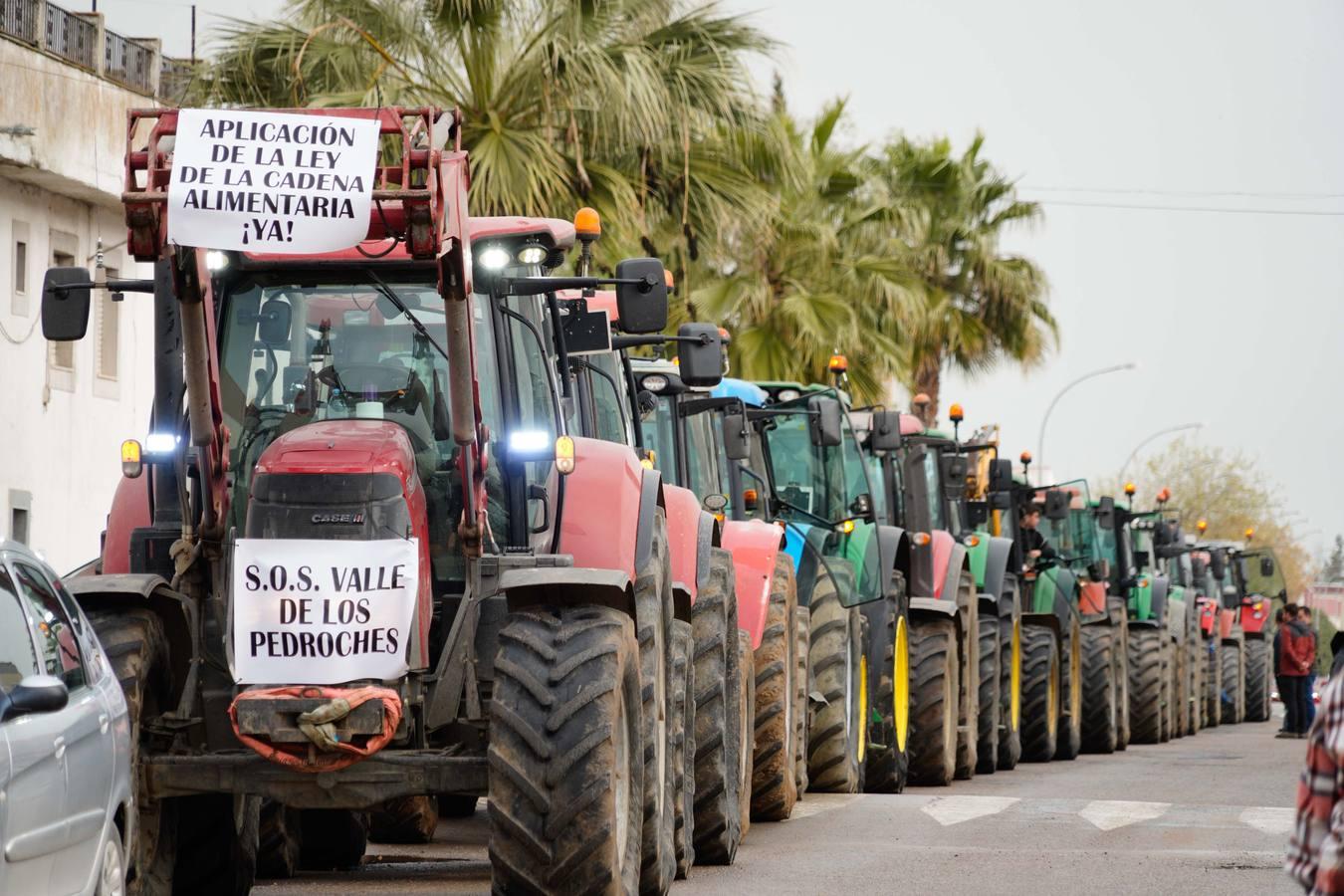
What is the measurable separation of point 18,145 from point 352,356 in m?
20.9

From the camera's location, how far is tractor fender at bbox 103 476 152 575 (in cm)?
1007

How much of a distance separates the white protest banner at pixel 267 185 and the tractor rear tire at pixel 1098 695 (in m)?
19.9

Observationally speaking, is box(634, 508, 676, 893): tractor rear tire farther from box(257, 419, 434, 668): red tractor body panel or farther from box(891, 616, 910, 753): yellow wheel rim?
box(891, 616, 910, 753): yellow wheel rim

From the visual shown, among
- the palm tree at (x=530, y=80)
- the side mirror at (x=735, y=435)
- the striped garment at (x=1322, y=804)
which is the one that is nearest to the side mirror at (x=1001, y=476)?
the palm tree at (x=530, y=80)

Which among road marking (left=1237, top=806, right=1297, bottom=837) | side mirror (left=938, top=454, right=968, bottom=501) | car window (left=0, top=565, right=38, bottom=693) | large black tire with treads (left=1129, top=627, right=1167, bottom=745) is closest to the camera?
car window (left=0, top=565, right=38, bottom=693)

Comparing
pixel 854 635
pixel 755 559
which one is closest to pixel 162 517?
pixel 755 559

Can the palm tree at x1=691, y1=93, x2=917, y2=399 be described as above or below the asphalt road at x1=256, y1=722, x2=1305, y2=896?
above

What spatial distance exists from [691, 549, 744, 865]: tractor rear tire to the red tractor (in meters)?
2.06

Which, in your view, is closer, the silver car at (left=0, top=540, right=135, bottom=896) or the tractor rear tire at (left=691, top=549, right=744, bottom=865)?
the silver car at (left=0, top=540, right=135, bottom=896)

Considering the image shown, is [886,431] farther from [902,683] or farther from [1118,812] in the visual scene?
[1118,812]

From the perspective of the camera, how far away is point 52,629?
313 inches

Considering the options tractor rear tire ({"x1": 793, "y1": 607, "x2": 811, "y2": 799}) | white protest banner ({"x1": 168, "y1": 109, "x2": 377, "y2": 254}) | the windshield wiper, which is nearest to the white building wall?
tractor rear tire ({"x1": 793, "y1": 607, "x2": 811, "y2": 799})

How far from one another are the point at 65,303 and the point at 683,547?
3.58 m

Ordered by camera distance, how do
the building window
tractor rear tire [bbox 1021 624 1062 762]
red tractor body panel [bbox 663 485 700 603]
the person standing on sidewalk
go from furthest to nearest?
the person standing on sidewalk → the building window → tractor rear tire [bbox 1021 624 1062 762] → red tractor body panel [bbox 663 485 700 603]
